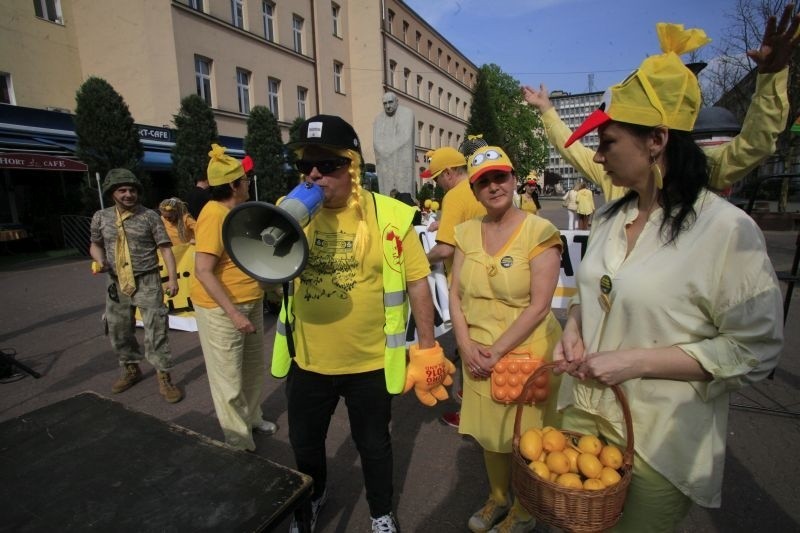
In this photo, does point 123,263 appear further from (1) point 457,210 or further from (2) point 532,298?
(2) point 532,298

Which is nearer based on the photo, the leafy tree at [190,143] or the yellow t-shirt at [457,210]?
the yellow t-shirt at [457,210]

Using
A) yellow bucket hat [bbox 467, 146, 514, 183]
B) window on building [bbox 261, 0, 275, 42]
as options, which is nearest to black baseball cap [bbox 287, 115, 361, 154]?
yellow bucket hat [bbox 467, 146, 514, 183]

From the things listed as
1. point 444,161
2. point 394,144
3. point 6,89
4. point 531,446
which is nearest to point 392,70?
point 6,89

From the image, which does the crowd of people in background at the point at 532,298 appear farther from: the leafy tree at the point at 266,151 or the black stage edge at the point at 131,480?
the leafy tree at the point at 266,151

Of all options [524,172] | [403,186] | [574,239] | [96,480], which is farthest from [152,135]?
[524,172]

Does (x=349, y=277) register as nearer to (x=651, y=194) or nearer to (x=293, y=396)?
(x=293, y=396)

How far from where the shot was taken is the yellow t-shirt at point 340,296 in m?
2.11

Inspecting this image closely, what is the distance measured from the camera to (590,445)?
149 cm

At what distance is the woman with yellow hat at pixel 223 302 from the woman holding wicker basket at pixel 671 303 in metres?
2.17

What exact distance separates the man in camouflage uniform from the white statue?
2930mm

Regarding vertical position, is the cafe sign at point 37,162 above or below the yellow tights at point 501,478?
above

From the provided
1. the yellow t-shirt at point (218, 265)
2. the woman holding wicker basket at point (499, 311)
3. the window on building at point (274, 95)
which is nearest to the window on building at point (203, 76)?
the window on building at point (274, 95)

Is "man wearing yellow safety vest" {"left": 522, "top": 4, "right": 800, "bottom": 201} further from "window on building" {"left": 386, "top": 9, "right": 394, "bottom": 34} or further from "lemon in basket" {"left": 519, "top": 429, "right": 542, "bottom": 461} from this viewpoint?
"window on building" {"left": 386, "top": 9, "right": 394, "bottom": 34}

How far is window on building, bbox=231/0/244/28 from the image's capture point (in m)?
20.7
